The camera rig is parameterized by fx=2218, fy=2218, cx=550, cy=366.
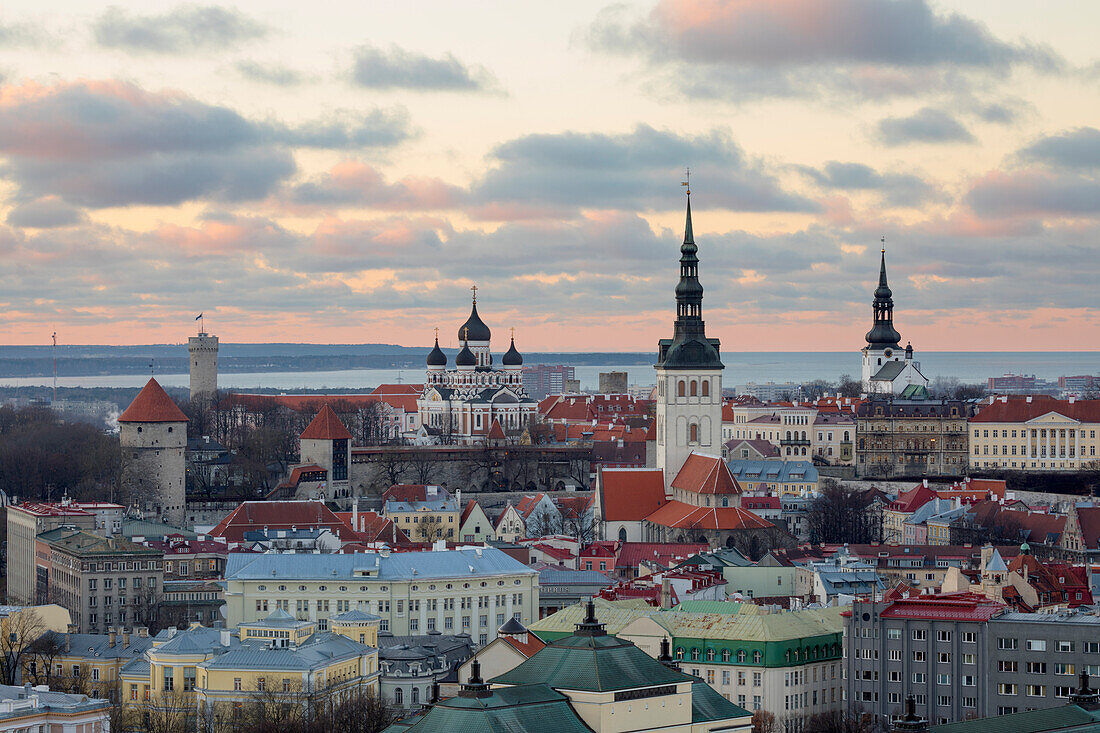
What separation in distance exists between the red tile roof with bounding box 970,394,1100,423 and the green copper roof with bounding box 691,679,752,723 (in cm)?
6105

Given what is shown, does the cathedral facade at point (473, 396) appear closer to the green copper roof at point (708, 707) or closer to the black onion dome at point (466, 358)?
the black onion dome at point (466, 358)

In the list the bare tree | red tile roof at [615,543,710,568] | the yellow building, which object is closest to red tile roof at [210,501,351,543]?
the yellow building

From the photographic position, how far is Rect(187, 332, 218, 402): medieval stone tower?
127 metres

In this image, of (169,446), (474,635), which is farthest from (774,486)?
(474,635)

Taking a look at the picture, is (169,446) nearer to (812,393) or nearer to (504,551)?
(504,551)

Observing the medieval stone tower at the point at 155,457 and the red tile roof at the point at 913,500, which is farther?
the medieval stone tower at the point at 155,457

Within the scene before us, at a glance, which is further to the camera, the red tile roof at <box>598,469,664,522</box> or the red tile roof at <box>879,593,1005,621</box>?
the red tile roof at <box>598,469,664,522</box>

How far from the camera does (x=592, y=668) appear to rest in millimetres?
37125

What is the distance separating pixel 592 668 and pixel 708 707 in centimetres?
354

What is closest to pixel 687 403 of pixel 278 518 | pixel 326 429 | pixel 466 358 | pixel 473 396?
pixel 278 518

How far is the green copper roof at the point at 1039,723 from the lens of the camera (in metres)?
36.8

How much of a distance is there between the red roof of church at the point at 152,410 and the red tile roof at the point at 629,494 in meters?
17.6

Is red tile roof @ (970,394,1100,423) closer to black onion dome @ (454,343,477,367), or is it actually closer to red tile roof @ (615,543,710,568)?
black onion dome @ (454,343,477,367)

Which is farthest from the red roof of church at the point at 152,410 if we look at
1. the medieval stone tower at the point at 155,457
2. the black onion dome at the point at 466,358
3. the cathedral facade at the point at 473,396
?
the black onion dome at the point at 466,358
